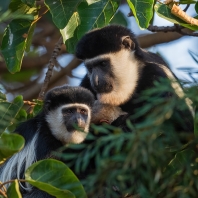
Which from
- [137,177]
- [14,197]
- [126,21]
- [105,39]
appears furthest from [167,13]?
[137,177]

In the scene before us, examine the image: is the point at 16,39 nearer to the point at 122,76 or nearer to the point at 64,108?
the point at 64,108

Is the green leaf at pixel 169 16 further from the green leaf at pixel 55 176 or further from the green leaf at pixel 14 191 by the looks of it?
the green leaf at pixel 14 191

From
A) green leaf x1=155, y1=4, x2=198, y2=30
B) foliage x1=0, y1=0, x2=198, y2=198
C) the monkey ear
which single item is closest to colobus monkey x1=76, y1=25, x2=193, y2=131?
the monkey ear

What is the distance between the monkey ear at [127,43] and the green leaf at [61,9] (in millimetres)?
443

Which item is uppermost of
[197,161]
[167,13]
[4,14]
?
[197,161]

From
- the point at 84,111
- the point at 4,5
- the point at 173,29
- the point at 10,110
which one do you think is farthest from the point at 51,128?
the point at 173,29

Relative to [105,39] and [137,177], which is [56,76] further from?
[137,177]

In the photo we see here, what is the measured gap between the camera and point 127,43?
142 inches

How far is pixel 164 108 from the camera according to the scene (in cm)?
148

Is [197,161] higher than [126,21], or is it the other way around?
[197,161]

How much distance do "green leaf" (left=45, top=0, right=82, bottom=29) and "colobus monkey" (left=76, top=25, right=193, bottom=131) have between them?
0.69 feet

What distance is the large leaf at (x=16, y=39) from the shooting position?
3.40 m

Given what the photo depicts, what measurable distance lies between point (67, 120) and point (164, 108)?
1.76 meters

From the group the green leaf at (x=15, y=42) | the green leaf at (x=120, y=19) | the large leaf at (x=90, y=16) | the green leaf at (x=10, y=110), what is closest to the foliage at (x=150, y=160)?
the green leaf at (x=10, y=110)
